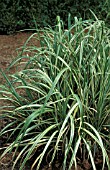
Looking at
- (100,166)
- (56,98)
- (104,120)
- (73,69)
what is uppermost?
(73,69)

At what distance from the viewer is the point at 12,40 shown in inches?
248

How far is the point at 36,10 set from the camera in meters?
6.36

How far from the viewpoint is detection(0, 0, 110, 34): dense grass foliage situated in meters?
6.32

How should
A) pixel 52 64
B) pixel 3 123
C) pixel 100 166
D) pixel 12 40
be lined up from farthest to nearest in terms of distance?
pixel 12 40
pixel 3 123
pixel 52 64
pixel 100 166

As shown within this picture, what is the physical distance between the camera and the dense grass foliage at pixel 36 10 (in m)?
6.32

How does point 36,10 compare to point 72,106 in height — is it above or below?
above

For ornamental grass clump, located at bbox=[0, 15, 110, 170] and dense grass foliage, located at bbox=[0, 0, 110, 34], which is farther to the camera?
dense grass foliage, located at bbox=[0, 0, 110, 34]

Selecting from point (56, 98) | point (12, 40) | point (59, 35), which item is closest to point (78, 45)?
point (59, 35)

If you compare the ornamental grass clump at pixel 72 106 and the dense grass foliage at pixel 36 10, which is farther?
the dense grass foliage at pixel 36 10

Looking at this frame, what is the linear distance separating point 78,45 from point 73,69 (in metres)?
0.37

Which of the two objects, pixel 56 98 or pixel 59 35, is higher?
pixel 59 35

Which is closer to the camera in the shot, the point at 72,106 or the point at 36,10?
the point at 72,106

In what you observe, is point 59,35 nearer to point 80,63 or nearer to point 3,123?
point 80,63

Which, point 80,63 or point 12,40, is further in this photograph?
point 12,40
